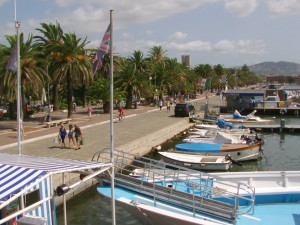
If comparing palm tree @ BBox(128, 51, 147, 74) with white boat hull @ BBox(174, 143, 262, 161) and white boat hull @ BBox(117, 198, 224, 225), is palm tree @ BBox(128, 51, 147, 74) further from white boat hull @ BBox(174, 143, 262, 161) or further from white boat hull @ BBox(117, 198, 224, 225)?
white boat hull @ BBox(117, 198, 224, 225)

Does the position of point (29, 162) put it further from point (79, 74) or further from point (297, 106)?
point (297, 106)

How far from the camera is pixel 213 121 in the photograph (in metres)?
42.5

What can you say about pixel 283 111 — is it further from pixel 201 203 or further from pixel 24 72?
pixel 201 203

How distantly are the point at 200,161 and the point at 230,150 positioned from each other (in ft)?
10.2

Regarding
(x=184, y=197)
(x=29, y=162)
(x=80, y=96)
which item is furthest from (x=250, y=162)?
(x=80, y=96)

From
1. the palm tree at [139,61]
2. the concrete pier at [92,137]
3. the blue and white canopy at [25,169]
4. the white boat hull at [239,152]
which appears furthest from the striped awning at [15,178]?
the palm tree at [139,61]

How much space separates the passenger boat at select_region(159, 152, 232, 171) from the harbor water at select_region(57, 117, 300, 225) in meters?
1.57

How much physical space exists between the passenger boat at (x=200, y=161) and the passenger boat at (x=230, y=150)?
0.85 meters

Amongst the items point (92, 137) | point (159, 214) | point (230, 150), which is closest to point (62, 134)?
point (92, 137)

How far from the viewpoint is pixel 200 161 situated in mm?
22812

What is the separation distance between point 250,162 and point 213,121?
54.9ft

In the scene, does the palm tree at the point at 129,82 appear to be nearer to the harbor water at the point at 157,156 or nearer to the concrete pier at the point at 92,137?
the concrete pier at the point at 92,137

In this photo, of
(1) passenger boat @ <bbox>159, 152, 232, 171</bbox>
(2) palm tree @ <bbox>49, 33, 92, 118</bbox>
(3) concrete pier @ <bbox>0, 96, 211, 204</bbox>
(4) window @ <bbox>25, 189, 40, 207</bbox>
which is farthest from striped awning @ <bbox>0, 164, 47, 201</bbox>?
(2) palm tree @ <bbox>49, 33, 92, 118</bbox>

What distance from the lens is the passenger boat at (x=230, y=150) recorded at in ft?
81.5
